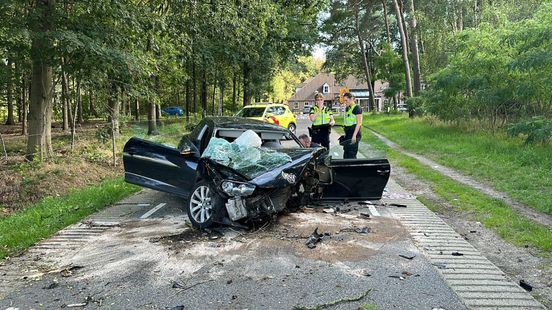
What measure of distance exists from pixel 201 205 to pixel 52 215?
2.87 metres

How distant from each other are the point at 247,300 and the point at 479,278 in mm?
2278

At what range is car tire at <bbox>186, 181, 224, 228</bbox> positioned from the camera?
5.85 meters

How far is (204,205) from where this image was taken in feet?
19.7

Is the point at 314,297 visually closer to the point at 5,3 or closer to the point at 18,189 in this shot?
the point at 18,189

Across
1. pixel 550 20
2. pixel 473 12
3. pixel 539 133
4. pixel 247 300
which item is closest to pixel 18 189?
pixel 247 300

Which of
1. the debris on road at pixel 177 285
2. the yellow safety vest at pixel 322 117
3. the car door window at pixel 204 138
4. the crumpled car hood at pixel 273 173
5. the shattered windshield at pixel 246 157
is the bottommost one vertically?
the debris on road at pixel 177 285

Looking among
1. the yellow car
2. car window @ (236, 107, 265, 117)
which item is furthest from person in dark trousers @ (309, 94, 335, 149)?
car window @ (236, 107, 265, 117)

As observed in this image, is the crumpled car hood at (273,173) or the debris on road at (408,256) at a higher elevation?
the crumpled car hood at (273,173)

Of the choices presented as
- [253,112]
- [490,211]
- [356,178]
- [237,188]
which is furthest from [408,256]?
[253,112]

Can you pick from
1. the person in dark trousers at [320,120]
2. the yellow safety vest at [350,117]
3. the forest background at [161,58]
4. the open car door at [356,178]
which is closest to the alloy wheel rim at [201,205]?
the open car door at [356,178]

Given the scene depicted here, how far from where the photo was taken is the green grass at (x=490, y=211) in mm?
5695

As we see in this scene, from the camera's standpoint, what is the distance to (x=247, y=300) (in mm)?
3928

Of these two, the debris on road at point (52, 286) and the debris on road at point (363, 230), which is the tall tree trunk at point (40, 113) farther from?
the debris on road at point (363, 230)

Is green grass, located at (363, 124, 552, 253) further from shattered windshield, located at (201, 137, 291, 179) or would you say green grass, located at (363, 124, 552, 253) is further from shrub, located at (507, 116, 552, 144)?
shattered windshield, located at (201, 137, 291, 179)
